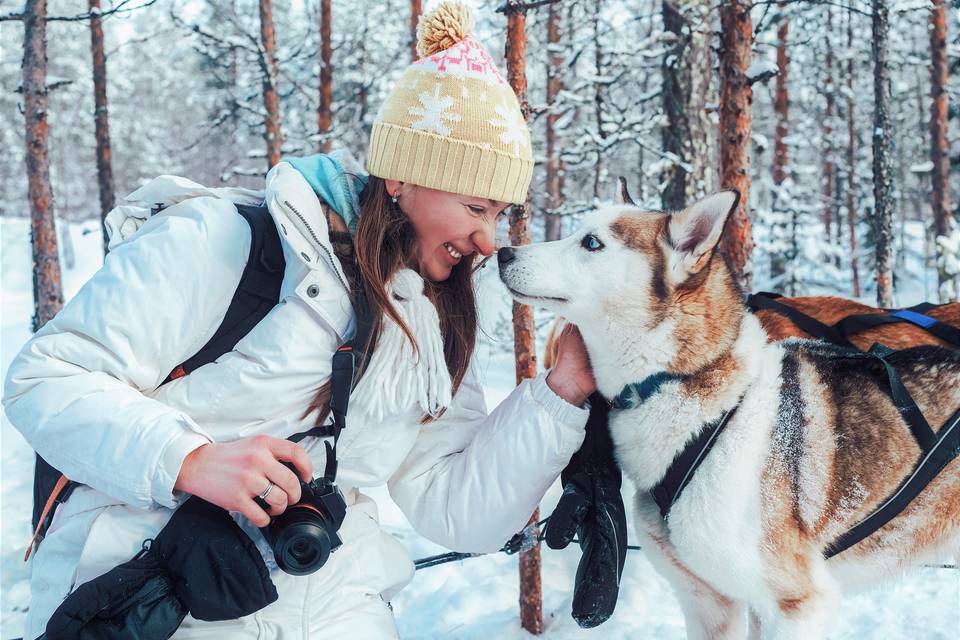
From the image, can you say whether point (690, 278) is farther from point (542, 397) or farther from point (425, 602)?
point (425, 602)

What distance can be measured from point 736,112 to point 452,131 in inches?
107

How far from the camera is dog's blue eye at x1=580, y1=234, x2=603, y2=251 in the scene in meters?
2.05

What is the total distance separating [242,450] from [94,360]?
424 millimetres

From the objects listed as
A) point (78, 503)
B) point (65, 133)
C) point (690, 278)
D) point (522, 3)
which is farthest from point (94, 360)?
point (65, 133)

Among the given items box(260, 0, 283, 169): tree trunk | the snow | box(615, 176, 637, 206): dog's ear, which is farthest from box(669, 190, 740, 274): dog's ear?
box(260, 0, 283, 169): tree trunk

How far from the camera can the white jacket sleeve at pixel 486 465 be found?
1919mm

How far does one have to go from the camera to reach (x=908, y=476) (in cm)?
188

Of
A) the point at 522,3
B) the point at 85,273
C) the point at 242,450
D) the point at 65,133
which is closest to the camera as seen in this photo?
the point at 242,450

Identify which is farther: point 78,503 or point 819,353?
point 819,353

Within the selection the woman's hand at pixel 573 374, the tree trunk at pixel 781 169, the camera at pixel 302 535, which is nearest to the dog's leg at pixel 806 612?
the woman's hand at pixel 573 374

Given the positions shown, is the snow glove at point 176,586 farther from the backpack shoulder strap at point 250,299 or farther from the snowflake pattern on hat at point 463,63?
the snowflake pattern on hat at point 463,63

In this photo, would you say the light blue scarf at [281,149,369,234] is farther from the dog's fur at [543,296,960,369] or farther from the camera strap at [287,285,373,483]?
the dog's fur at [543,296,960,369]

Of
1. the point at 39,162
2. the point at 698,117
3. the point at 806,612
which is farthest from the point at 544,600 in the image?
the point at 39,162

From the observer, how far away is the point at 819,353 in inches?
80.0
